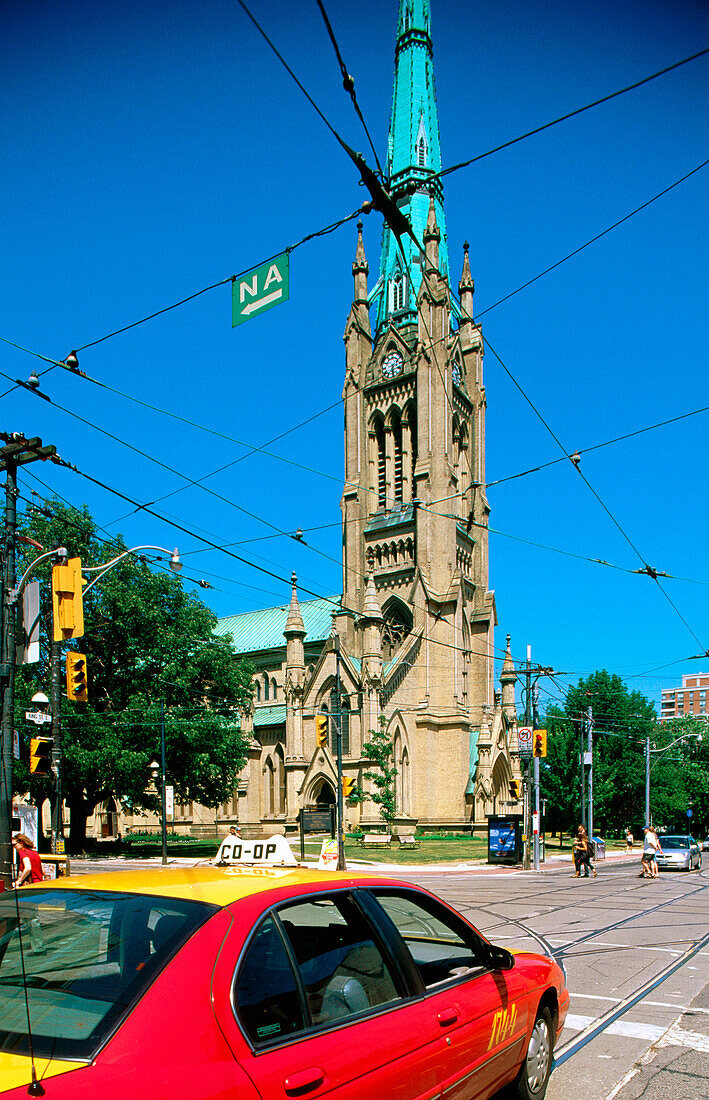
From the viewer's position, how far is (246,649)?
6912cm

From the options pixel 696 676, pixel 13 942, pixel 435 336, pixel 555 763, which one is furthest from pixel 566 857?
pixel 696 676

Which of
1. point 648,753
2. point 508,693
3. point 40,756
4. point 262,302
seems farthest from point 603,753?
point 262,302

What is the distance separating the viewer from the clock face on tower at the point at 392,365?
62.5 metres

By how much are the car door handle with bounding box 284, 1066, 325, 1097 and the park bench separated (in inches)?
1728

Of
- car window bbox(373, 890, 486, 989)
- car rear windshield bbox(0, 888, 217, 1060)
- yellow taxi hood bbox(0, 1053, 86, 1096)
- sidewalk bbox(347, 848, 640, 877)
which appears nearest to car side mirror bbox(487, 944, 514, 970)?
car window bbox(373, 890, 486, 989)

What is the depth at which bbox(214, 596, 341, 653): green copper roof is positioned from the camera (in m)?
66.1

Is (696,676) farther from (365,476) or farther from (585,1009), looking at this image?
(585,1009)

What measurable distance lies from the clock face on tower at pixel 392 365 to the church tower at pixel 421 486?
A: 103mm

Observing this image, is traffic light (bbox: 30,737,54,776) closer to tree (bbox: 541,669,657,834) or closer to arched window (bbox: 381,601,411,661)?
tree (bbox: 541,669,657,834)

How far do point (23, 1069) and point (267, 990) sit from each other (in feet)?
2.84

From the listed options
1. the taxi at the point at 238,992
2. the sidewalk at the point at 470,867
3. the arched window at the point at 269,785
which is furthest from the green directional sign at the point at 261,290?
the arched window at the point at 269,785

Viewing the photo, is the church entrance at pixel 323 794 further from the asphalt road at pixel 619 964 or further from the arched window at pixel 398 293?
the arched window at pixel 398 293

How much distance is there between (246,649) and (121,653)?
31.0 m

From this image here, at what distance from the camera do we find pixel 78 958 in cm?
292
